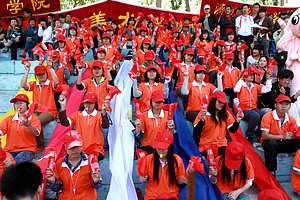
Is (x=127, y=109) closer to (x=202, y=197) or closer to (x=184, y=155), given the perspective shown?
(x=184, y=155)

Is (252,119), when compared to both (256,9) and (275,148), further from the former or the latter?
(256,9)

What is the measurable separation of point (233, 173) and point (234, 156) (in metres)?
0.30

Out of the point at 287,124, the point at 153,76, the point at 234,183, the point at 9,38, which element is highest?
the point at 9,38

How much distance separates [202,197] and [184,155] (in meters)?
0.85

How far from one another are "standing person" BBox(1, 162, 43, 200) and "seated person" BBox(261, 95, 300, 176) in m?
3.44

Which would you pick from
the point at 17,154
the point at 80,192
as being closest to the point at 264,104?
the point at 80,192

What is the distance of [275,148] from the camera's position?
4.10m

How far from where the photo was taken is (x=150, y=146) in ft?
13.5

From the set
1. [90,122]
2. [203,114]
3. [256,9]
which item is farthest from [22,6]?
[203,114]

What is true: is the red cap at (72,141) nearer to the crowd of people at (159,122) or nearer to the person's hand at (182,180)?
the crowd of people at (159,122)

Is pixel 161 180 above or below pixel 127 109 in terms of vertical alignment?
below

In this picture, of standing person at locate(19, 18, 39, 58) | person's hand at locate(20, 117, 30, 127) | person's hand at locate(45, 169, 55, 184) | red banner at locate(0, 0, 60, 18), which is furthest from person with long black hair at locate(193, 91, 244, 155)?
red banner at locate(0, 0, 60, 18)

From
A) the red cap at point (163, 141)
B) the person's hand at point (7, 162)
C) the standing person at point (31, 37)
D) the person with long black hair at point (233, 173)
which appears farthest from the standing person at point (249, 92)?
the standing person at point (31, 37)

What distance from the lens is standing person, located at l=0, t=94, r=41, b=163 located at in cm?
387
